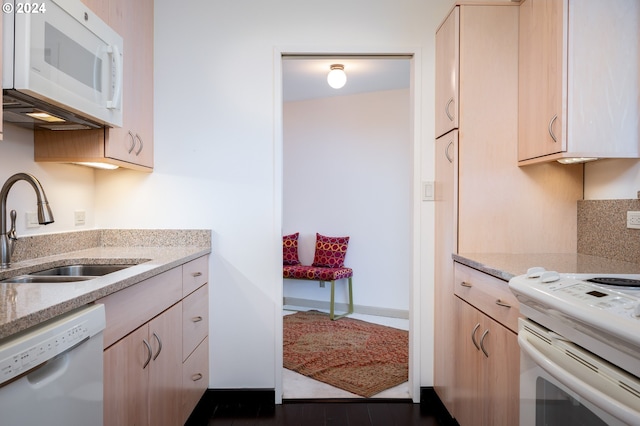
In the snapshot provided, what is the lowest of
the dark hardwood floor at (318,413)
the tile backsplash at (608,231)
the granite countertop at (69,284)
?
the dark hardwood floor at (318,413)

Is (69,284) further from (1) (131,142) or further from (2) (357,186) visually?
(2) (357,186)

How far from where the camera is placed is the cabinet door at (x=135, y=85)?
77.0 inches

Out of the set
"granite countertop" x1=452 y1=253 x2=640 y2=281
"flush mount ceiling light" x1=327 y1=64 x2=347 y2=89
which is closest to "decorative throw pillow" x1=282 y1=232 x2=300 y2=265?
"flush mount ceiling light" x1=327 y1=64 x2=347 y2=89

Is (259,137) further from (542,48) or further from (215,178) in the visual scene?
(542,48)

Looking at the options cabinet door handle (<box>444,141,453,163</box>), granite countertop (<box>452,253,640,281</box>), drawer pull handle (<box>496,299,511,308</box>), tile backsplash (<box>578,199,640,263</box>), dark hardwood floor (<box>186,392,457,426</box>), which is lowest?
dark hardwood floor (<box>186,392,457,426</box>)

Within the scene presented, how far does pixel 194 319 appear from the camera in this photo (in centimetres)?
212

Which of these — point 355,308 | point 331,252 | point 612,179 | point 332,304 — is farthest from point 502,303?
point 355,308

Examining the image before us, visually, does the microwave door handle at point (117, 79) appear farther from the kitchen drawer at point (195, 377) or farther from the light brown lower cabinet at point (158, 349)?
the kitchen drawer at point (195, 377)

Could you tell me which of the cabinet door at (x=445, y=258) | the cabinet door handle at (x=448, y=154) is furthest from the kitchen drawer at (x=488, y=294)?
the cabinet door handle at (x=448, y=154)

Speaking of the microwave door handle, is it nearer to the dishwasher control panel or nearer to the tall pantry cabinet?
the dishwasher control panel

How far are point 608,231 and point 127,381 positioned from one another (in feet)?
6.80

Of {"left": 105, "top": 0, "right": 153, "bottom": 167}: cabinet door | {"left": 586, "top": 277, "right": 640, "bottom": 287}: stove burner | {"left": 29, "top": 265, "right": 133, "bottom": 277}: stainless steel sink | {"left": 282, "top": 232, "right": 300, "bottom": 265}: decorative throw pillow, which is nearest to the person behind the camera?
{"left": 586, "top": 277, "right": 640, "bottom": 287}: stove burner

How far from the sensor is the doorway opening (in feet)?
14.1

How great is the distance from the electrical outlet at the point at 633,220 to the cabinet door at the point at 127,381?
79.1 inches
